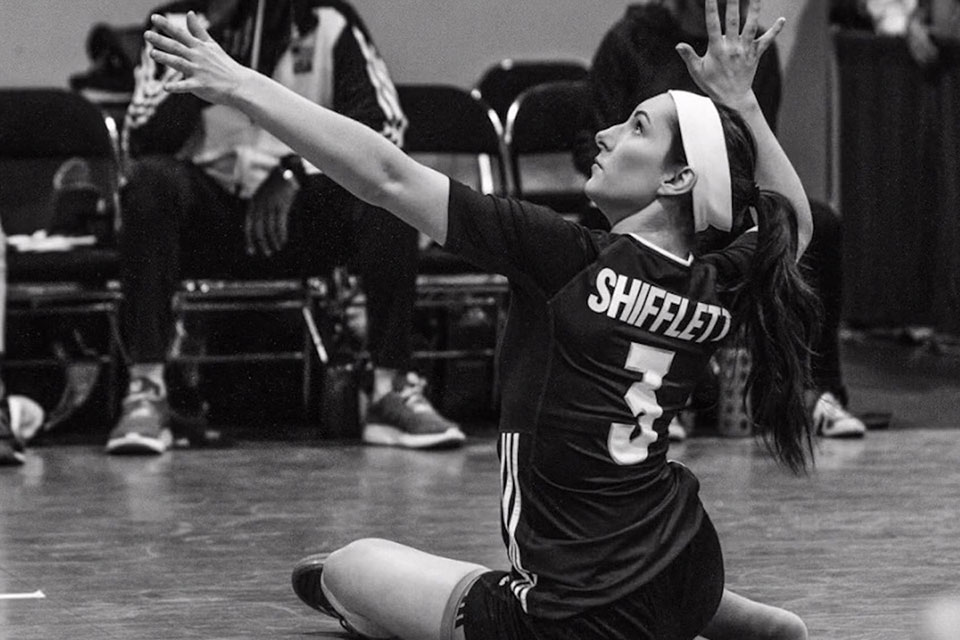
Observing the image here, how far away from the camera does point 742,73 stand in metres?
2.63

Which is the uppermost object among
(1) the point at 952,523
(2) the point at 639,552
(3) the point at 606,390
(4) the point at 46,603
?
(3) the point at 606,390

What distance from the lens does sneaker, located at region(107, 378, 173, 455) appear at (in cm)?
453

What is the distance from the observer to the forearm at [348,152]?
2180 millimetres

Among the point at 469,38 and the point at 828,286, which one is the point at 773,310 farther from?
the point at 469,38

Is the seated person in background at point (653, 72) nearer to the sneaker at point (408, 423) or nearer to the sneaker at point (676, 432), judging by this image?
the sneaker at point (676, 432)

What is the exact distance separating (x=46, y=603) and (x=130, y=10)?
12.3ft

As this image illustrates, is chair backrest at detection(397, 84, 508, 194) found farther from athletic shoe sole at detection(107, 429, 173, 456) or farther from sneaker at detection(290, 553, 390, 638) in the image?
sneaker at detection(290, 553, 390, 638)

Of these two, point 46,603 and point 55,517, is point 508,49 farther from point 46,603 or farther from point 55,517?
point 46,603

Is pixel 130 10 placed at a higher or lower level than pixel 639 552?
higher

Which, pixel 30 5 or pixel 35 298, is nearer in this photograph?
pixel 35 298

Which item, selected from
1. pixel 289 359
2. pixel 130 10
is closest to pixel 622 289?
pixel 289 359

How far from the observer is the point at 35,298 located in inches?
194

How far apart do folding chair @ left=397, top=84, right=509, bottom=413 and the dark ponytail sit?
2.50 m

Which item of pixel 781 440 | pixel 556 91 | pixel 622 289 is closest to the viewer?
pixel 622 289
